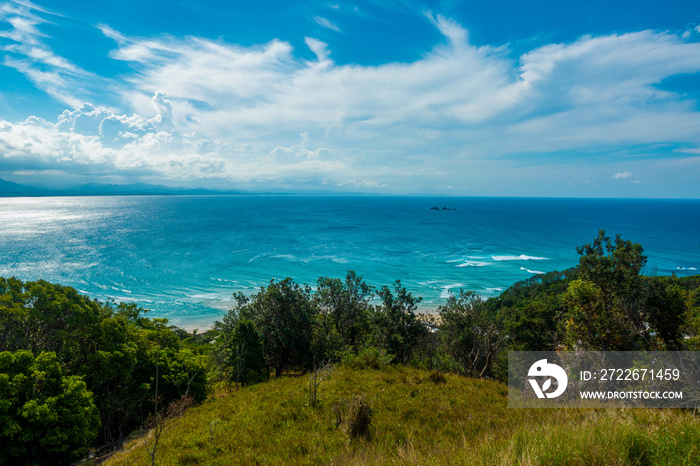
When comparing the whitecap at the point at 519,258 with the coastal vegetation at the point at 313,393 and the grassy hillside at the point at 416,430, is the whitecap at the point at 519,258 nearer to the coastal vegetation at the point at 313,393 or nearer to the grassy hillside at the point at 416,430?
the coastal vegetation at the point at 313,393

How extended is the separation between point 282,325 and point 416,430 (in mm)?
15827

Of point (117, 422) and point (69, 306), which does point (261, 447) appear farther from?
point (117, 422)

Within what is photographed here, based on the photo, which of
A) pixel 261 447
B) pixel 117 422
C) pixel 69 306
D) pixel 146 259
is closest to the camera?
pixel 261 447

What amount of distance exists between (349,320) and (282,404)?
784 inches

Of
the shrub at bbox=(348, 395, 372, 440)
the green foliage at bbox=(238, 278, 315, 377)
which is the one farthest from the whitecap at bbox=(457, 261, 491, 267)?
the shrub at bbox=(348, 395, 372, 440)

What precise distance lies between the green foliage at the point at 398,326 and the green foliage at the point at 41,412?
17901mm

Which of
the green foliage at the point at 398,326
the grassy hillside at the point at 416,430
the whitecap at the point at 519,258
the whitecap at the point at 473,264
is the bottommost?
the whitecap at the point at 473,264

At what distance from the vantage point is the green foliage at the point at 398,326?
23.8 meters

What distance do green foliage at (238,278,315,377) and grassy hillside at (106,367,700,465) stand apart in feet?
25.8

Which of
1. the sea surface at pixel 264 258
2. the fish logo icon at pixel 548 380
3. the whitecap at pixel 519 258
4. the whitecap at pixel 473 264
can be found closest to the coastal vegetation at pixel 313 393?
the fish logo icon at pixel 548 380

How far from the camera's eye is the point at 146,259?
242 feet

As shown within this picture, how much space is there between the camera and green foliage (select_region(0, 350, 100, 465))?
11914 mm

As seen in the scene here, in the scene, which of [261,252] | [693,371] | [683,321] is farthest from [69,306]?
[261,252]

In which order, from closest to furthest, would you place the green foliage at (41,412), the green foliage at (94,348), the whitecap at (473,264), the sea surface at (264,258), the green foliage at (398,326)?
the green foliage at (41,412) → the green foliage at (94,348) → the green foliage at (398,326) → the sea surface at (264,258) → the whitecap at (473,264)
